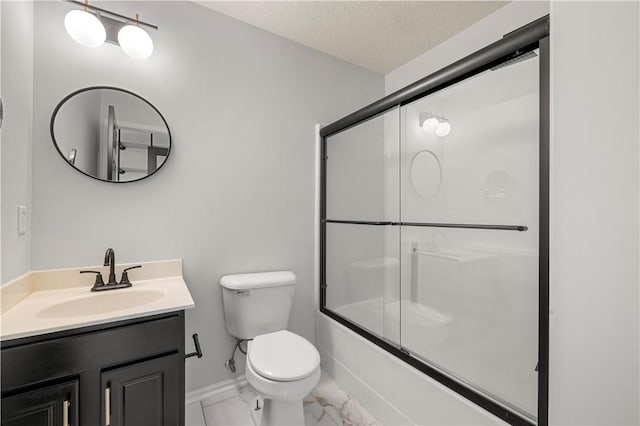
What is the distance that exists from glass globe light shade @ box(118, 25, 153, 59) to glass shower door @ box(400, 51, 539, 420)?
146cm

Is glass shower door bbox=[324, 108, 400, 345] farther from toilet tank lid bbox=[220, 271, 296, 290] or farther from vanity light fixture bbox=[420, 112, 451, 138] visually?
toilet tank lid bbox=[220, 271, 296, 290]

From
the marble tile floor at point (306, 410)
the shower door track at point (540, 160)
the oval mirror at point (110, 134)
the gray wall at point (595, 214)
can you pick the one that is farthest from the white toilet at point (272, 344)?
the gray wall at point (595, 214)

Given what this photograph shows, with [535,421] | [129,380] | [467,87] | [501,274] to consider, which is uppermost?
[467,87]

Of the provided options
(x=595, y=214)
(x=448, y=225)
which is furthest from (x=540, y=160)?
(x=595, y=214)

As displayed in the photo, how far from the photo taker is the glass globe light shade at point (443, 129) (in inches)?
63.2

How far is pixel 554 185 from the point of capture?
47 cm

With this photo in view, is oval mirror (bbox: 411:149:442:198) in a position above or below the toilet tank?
above

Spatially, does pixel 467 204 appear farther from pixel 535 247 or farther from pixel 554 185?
pixel 554 185

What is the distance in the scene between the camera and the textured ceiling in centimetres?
174

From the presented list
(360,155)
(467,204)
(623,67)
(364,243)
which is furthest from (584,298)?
(360,155)

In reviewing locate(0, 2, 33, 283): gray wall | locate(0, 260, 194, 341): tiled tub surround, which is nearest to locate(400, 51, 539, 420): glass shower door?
locate(0, 260, 194, 341): tiled tub surround

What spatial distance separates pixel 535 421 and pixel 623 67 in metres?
1.22

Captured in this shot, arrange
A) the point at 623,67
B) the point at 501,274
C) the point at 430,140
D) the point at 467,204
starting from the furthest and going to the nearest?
the point at 430,140, the point at 467,204, the point at 501,274, the point at 623,67

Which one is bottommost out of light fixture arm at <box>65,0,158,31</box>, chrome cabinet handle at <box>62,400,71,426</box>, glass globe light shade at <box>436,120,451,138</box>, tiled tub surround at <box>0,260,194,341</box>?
chrome cabinet handle at <box>62,400,71,426</box>
